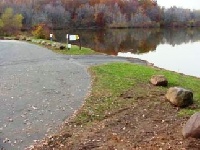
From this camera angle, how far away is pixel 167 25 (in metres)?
107

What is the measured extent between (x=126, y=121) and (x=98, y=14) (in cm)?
9126

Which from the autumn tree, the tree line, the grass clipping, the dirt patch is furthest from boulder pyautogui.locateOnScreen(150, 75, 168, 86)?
the tree line

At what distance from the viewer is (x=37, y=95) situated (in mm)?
12633

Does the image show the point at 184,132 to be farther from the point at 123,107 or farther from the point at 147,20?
the point at 147,20

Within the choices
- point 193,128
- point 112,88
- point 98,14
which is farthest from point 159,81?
point 98,14

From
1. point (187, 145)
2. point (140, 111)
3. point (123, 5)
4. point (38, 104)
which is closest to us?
point (187, 145)

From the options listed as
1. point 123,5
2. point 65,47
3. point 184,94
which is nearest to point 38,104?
point 184,94

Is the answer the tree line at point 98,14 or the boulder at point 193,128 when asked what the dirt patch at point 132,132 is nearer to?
the boulder at point 193,128

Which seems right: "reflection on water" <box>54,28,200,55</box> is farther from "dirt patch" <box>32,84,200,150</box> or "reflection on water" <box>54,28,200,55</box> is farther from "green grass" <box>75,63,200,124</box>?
"dirt patch" <box>32,84,200,150</box>

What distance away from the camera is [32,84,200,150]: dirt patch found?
7.81 m

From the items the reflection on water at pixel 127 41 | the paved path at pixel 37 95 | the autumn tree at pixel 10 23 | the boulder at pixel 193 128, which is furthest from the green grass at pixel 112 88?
the autumn tree at pixel 10 23

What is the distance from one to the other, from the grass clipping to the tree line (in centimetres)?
6954

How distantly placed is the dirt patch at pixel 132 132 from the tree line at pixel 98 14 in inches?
2834

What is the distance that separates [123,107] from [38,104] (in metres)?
2.76
